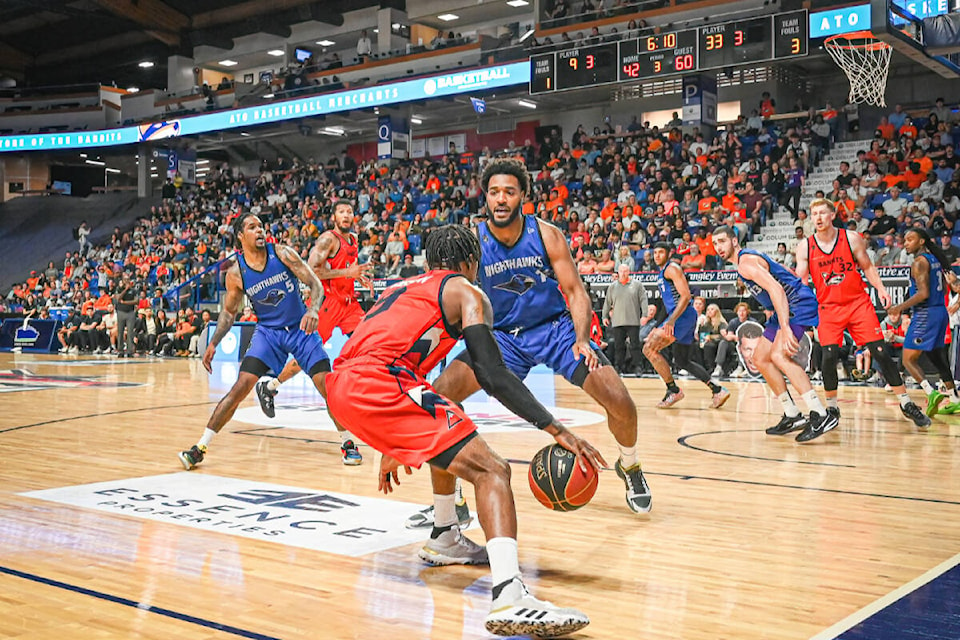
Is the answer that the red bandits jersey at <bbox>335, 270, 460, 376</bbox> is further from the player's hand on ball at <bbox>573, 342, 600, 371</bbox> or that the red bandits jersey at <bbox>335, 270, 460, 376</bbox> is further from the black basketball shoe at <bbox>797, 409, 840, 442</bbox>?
the black basketball shoe at <bbox>797, 409, 840, 442</bbox>

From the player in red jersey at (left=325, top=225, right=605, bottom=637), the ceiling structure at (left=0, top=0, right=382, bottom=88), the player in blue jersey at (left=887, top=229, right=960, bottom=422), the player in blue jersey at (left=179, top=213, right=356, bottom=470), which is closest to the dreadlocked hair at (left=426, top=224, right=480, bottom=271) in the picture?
the player in red jersey at (left=325, top=225, right=605, bottom=637)

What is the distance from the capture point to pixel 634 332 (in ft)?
47.8

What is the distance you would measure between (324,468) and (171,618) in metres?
3.21

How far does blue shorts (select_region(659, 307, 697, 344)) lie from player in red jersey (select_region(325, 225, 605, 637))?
7642 mm

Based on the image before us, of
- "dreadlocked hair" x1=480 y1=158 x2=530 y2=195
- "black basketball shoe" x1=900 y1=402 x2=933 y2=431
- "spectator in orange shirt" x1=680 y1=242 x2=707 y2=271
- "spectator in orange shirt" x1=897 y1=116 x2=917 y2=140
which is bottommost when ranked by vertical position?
"black basketball shoe" x1=900 y1=402 x2=933 y2=431

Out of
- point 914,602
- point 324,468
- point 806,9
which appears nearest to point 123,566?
point 324,468

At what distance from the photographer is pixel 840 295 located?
813 cm

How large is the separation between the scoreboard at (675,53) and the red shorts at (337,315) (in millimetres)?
11670

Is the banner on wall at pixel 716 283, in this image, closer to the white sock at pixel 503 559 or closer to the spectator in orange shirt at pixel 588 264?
the spectator in orange shirt at pixel 588 264

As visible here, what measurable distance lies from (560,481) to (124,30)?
3773 centimetres

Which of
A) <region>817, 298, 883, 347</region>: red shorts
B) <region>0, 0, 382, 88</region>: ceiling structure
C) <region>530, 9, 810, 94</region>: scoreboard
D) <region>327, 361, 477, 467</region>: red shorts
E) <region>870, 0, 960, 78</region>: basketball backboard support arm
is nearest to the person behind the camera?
<region>327, 361, 477, 467</region>: red shorts

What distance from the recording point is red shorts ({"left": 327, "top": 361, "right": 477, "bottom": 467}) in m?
3.27

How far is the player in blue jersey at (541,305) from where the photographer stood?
4695mm

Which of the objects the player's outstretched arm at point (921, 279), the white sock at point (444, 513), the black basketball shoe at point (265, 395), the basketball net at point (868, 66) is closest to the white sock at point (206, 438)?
the black basketball shoe at point (265, 395)
